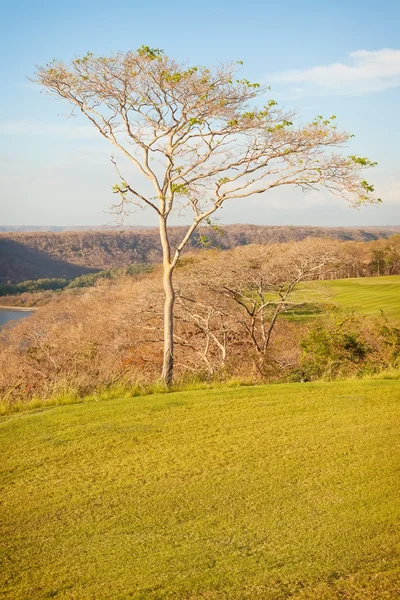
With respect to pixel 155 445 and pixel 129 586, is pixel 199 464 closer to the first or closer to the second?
pixel 155 445

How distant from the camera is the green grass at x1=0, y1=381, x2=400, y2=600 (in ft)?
9.95

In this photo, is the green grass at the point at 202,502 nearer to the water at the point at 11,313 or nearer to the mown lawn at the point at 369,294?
the mown lawn at the point at 369,294

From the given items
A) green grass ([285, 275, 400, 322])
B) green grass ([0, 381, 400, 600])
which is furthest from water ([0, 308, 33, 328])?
green grass ([0, 381, 400, 600])

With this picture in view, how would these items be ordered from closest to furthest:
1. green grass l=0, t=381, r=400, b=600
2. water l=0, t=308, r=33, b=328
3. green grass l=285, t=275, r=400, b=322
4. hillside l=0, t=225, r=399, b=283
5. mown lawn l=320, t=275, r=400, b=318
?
green grass l=0, t=381, r=400, b=600 < green grass l=285, t=275, r=400, b=322 < mown lawn l=320, t=275, r=400, b=318 < water l=0, t=308, r=33, b=328 < hillside l=0, t=225, r=399, b=283

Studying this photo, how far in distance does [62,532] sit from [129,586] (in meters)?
0.82

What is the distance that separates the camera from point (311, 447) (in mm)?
5082

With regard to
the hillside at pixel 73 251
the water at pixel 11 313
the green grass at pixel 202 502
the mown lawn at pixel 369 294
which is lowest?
the water at pixel 11 313

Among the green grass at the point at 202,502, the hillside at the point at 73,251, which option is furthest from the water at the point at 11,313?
the green grass at the point at 202,502

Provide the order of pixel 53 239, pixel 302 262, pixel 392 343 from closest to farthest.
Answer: pixel 392 343 → pixel 302 262 → pixel 53 239

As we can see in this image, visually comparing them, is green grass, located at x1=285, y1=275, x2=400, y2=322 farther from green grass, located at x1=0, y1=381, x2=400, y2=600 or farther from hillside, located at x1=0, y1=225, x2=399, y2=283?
green grass, located at x1=0, y1=381, x2=400, y2=600

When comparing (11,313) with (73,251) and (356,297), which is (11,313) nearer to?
(73,251)

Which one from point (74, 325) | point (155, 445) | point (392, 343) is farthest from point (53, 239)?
point (155, 445)

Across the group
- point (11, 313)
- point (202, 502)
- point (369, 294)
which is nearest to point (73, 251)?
point (11, 313)

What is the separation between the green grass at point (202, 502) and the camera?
303cm
